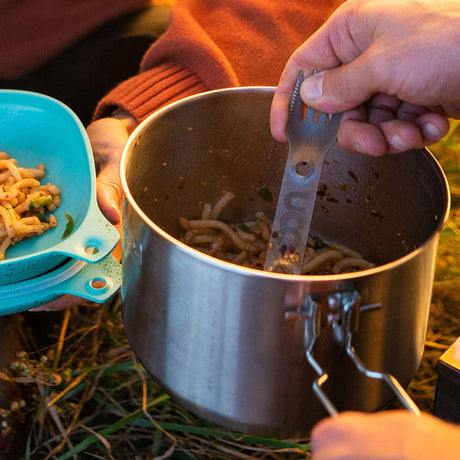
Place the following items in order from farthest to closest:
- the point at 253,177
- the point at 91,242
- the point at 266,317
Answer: the point at 253,177 → the point at 91,242 → the point at 266,317

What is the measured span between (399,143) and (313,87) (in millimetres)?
132

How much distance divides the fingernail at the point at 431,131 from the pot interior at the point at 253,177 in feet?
0.12

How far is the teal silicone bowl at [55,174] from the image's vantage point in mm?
890

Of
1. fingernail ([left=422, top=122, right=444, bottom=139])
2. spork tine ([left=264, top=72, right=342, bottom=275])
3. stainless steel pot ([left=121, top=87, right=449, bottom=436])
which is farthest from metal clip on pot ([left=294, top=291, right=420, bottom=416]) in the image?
fingernail ([left=422, top=122, right=444, bottom=139])

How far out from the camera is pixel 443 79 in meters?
0.74

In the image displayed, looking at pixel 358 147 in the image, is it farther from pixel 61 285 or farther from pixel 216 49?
pixel 216 49

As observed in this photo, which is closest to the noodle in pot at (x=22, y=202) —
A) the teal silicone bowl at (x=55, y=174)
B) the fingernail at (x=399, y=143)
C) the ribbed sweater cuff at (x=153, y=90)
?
the teal silicone bowl at (x=55, y=174)

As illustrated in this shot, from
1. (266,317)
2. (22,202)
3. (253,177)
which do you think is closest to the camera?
(266,317)

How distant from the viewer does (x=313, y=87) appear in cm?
77

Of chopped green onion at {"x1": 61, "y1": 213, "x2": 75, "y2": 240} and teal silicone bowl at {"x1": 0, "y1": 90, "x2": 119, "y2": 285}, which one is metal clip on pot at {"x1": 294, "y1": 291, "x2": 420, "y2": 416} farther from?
chopped green onion at {"x1": 61, "y1": 213, "x2": 75, "y2": 240}

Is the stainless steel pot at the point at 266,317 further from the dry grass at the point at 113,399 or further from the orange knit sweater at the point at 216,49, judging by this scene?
the orange knit sweater at the point at 216,49

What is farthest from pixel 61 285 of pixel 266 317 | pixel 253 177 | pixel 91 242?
pixel 266 317

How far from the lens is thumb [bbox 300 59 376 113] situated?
742 mm

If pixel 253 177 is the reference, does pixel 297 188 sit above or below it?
above
